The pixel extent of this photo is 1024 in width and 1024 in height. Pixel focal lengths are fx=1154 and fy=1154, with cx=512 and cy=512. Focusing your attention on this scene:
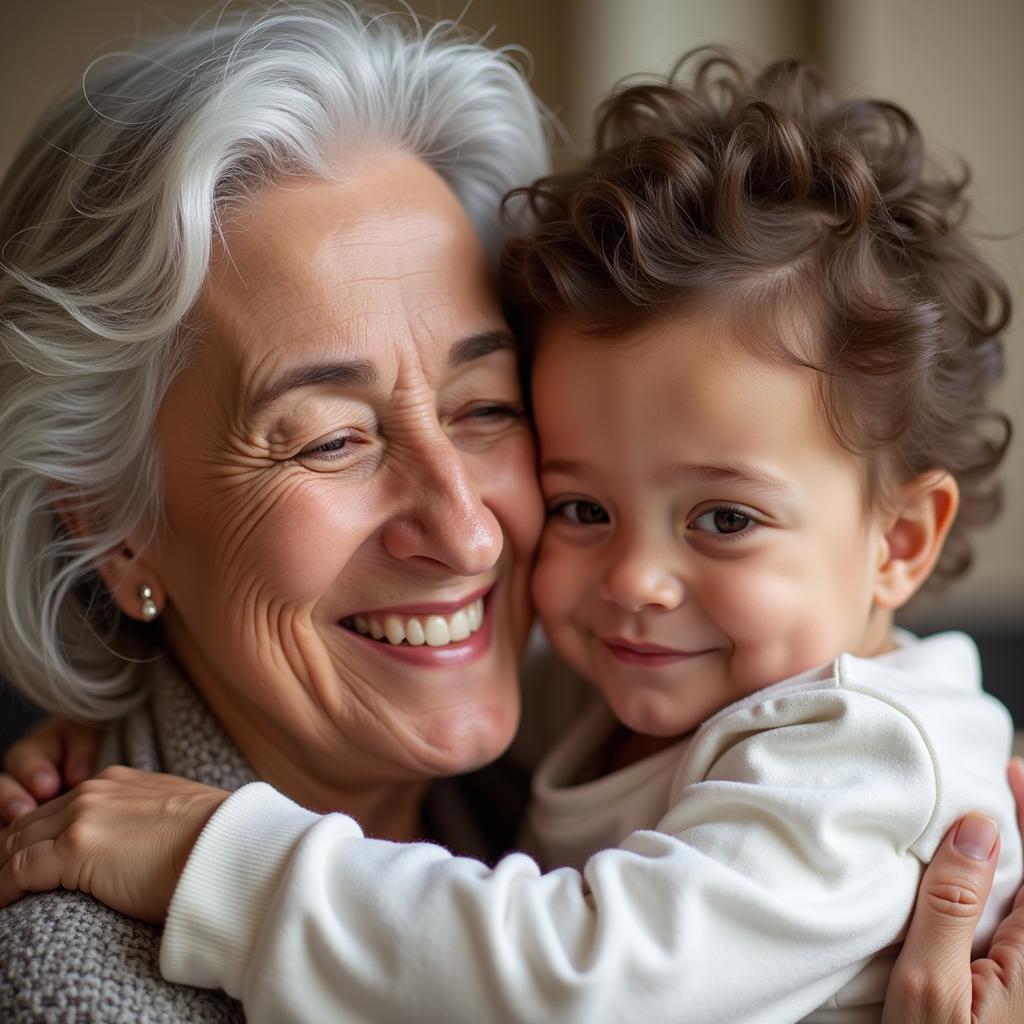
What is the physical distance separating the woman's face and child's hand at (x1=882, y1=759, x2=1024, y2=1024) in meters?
0.65

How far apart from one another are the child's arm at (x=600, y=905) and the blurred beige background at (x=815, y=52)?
7.03ft

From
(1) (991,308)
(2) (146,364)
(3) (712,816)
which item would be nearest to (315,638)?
(2) (146,364)

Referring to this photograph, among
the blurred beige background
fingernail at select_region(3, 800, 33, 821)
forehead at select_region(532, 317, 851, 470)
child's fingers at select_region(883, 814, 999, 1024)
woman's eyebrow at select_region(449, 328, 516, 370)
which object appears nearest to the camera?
child's fingers at select_region(883, 814, 999, 1024)

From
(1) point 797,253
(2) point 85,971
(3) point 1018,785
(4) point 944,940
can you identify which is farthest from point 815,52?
(2) point 85,971

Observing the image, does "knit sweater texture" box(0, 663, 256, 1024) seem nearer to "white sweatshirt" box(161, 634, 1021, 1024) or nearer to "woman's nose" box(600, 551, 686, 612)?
"white sweatshirt" box(161, 634, 1021, 1024)

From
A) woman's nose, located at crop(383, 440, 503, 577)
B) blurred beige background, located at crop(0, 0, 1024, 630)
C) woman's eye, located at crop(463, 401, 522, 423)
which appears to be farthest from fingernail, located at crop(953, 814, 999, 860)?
blurred beige background, located at crop(0, 0, 1024, 630)

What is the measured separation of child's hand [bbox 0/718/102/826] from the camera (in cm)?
181

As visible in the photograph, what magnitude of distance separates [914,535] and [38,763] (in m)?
1.44

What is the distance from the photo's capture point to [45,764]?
1.88 m

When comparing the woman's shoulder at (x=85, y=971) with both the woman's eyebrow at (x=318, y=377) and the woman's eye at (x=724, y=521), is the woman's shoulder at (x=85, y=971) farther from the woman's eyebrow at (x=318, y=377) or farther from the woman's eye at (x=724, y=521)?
the woman's eye at (x=724, y=521)

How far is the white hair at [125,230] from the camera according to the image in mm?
1575

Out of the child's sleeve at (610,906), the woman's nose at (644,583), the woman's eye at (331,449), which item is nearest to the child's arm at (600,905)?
the child's sleeve at (610,906)

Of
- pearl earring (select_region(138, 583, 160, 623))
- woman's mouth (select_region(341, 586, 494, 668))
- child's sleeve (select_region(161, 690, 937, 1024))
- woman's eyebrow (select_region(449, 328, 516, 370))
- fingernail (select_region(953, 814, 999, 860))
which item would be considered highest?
woman's eyebrow (select_region(449, 328, 516, 370))

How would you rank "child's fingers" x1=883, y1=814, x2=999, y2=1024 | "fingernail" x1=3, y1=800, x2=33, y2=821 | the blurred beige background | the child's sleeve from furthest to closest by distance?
the blurred beige background < "fingernail" x1=3, y1=800, x2=33, y2=821 < "child's fingers" x1=883, y1=814, x2=999, y2=1024 < the child's sleeve
